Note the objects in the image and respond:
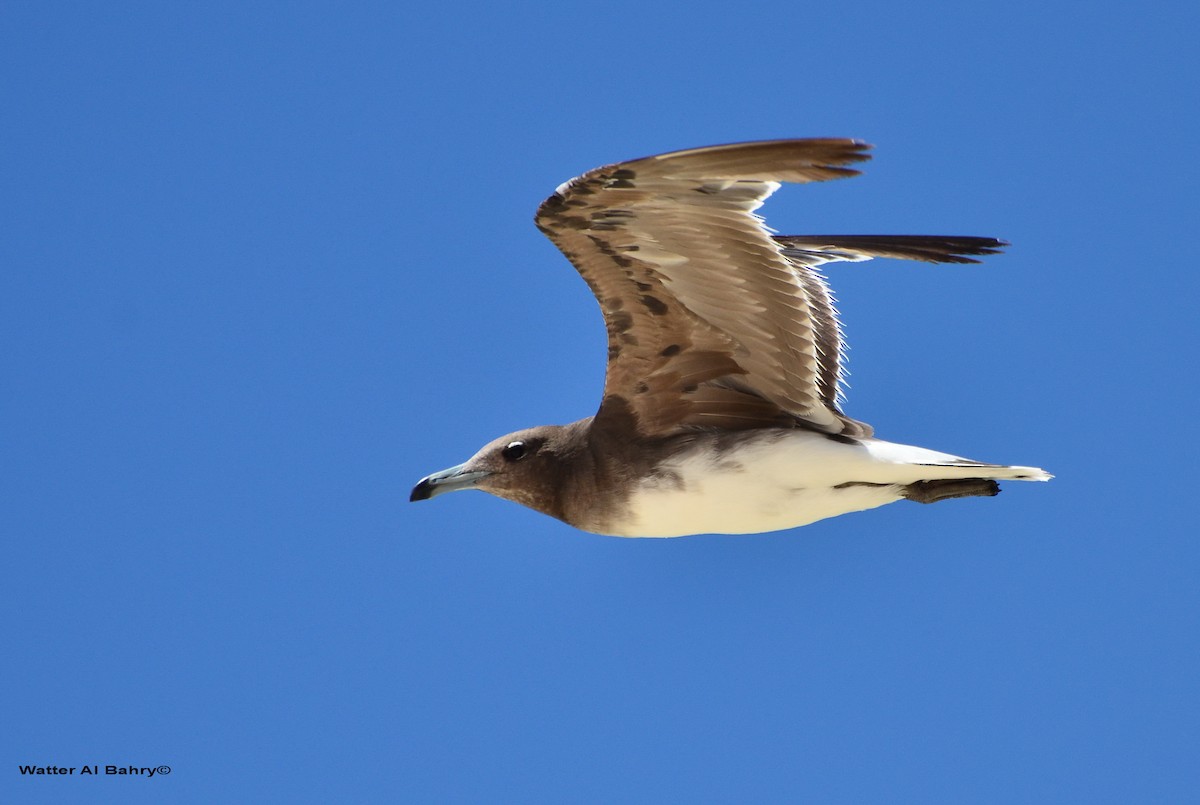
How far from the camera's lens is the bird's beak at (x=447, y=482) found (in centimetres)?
948

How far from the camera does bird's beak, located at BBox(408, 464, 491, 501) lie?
948 cm

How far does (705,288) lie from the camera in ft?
26.1

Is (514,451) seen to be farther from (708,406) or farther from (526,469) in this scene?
(708,406)

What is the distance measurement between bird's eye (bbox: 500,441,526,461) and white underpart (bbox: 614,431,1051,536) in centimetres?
89

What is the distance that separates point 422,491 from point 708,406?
2.13 meters

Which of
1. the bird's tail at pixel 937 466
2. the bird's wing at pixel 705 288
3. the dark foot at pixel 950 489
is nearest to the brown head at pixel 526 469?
the bird's wing at pixel 705 288

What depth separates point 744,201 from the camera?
23.6 feet

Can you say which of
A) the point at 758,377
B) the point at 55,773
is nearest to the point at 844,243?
the point at 758,377

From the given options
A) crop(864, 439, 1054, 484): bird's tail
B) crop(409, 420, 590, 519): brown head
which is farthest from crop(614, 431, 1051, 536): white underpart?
crop(409, 420, 590, 519): brown head

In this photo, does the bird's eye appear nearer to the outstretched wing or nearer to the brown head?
the brown head

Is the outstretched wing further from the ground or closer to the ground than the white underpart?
further from the ground

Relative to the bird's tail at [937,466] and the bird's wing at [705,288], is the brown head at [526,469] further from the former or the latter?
the bird's tail at [937,466]

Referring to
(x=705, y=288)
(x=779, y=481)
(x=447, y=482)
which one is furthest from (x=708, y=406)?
(x=447, y=482)

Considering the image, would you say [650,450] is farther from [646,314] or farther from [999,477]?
[999,477]
